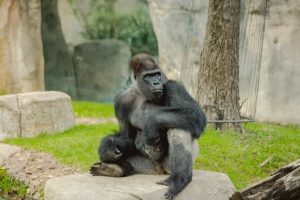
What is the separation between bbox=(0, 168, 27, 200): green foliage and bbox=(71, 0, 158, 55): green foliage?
33.8 ft

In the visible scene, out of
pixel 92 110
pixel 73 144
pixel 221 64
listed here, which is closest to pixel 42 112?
pixel 73 144

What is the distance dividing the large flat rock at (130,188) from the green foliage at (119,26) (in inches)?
470

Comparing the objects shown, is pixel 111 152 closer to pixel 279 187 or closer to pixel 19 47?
pixel 279 187

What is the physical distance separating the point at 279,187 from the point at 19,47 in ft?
29.0

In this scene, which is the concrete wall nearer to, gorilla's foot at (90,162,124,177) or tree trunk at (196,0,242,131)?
tree trunk at (196,0,242,131)

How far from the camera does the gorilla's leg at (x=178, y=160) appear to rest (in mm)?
5102

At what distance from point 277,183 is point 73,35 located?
1349 cm

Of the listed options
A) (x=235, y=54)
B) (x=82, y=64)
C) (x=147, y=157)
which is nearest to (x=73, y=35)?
(x=82, y=64)

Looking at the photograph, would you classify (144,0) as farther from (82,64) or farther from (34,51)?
(34,51)

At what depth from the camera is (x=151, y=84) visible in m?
5.28

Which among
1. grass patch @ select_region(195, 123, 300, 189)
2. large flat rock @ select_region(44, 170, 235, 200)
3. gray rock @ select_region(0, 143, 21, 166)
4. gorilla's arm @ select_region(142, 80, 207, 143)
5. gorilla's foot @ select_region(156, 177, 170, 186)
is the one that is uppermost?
gorilla's arm @ select_region(142, 80, 207, 143)

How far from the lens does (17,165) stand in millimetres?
7441

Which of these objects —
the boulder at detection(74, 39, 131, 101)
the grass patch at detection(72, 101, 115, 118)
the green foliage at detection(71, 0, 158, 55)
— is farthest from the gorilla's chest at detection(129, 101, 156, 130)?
the green foliage at detection(71, 0, 158, 55)

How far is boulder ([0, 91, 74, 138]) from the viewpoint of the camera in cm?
903
